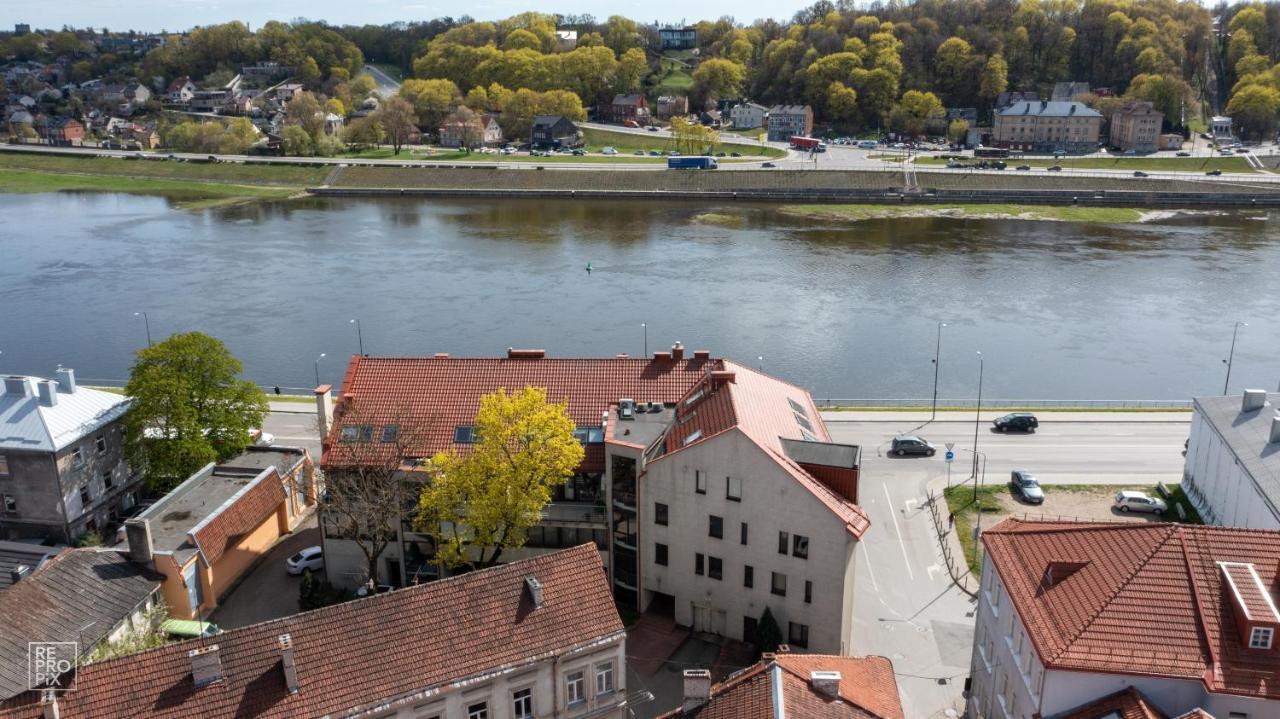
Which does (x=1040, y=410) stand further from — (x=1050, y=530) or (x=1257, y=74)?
(x=1257, y=74)

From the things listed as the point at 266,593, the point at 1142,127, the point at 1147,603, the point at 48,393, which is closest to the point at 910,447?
the point at 1147,603

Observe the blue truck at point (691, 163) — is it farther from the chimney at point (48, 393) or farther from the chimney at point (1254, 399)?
the chimney at point (48, 393)

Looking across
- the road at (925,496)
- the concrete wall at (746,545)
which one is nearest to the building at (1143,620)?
the concrete wall at (746,545)

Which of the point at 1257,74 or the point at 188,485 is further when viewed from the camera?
the point at 1257,74

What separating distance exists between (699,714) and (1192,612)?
10.2m

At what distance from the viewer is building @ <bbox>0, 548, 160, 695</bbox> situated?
Answer: 76.0ft

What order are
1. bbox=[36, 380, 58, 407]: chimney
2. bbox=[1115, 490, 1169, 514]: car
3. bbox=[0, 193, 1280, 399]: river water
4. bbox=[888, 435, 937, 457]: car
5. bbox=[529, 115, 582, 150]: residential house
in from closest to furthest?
→ bbox=[36, 380, 58, 407]: chimney → bbox=[1115, 490, 1169, 514]: car → bbox=[888, 435, 937, 457]: car → bbox=[0, 193, 1280, 399]: river water → bbox=[529, 115, 582, 150]: residential house

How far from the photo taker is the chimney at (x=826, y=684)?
1909 centimetres

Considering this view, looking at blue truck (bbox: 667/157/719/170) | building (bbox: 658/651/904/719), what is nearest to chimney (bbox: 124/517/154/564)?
building (bbox: 658/651/904/719)

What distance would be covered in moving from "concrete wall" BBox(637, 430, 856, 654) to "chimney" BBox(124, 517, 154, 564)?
574 inches

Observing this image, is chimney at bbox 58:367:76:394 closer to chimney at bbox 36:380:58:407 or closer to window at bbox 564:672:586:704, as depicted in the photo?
chimney at bbox 36:380:58:407

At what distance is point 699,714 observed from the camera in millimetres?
19484

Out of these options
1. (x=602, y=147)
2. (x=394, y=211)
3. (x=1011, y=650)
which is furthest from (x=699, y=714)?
(x=602, y=147)

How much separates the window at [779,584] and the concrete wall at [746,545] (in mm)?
127
